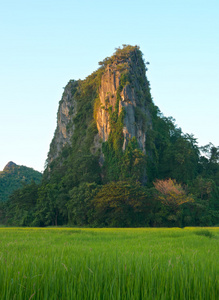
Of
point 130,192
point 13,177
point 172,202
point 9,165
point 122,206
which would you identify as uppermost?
point 9,165

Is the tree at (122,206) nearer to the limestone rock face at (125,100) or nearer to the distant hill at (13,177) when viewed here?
the limestone rock face at (125,100)

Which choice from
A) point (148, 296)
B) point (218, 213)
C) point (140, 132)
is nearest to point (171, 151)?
point (140, 132)

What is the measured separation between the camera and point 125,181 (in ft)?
120

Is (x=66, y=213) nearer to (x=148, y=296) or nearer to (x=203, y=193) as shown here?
(x=203, y=193)

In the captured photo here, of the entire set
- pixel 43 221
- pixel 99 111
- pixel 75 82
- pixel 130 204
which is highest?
pixel 75 82

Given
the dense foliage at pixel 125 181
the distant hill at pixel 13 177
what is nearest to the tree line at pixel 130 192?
the dense foliage at pixel 125 181

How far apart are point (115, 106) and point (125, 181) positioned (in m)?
15.0

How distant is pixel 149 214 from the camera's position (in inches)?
1384

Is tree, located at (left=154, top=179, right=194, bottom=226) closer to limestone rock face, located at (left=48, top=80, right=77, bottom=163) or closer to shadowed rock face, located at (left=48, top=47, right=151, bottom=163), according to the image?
shadowed rock face, located at (left=48, top=47, right=151, bottom=163)

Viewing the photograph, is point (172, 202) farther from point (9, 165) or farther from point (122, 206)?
point (9, 165)

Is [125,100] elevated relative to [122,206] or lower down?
elevated

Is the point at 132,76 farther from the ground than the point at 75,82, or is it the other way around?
the point at 75,82

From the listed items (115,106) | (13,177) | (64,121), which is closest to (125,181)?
(115,106)

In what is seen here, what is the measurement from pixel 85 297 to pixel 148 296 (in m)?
0.46
